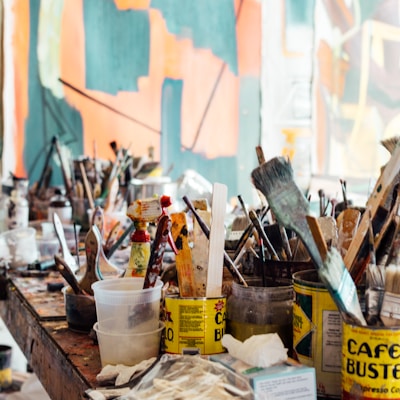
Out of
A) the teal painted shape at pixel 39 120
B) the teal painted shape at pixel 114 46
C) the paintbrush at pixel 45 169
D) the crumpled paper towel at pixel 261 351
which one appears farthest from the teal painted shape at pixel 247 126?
the crumpled paper towel at pixel 261 351

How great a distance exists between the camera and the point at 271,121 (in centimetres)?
402

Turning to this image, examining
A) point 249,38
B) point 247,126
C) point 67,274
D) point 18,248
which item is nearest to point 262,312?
point 67,274

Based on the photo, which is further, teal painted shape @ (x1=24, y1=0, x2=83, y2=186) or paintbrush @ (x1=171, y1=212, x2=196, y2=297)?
teal painted shape @ (x1=24, y1=0, x2=83, y2=186)

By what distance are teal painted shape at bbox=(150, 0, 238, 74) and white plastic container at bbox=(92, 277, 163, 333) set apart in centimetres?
310

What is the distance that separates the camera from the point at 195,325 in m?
0.89

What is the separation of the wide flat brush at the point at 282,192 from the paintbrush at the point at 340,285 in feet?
0.06

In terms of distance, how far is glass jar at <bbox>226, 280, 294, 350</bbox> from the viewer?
908mm

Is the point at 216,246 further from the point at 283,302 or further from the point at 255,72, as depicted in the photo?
the point at 255,72

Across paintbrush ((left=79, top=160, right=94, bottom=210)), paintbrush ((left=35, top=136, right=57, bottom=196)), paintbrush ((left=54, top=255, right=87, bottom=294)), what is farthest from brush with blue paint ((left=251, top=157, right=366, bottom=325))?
paintbrush ((left=35, top=136, right=57, bottom=196))

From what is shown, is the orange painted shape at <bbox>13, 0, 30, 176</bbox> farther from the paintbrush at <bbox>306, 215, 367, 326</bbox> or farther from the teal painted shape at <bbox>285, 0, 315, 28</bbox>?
the paintbrush at <bbox>306, 215, 367, 326</bbox>

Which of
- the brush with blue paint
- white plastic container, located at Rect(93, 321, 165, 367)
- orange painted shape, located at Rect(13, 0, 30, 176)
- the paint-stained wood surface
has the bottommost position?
the paint-stained wood surface

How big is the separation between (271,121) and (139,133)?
897 mm

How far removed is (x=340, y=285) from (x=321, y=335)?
0.13 metres

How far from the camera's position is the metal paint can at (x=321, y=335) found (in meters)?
0.79
